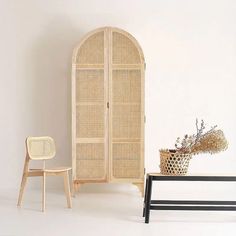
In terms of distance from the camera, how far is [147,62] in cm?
512

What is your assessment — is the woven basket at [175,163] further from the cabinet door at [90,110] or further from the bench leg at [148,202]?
the cabinet door at [90,110]

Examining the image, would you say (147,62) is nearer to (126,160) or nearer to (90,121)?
(90,121)

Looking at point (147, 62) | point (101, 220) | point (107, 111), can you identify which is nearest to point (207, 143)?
point (101, 220)

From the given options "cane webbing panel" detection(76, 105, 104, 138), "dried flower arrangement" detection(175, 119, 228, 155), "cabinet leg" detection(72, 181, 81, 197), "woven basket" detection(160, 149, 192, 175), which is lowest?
"cabinet leg" detection(72, 181, 81, 197)

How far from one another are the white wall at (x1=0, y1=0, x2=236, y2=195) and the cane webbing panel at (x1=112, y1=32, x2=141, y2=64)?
0.42 meters

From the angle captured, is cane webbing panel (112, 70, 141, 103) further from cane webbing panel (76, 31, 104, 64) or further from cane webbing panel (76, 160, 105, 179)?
cane webbing panel (76, 160, 105, 179)

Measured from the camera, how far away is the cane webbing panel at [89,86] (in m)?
4.73

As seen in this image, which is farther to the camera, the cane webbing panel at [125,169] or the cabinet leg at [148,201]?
the cane webbing panel at [125,169]

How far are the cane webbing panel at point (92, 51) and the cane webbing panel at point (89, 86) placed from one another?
0.12 m

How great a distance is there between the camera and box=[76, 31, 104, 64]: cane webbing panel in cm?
471

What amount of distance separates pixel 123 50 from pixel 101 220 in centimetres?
197

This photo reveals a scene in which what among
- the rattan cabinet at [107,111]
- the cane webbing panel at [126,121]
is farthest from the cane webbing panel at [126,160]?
the cane webbing panel at [126,121]

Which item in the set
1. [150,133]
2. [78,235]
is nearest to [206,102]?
[150,133]

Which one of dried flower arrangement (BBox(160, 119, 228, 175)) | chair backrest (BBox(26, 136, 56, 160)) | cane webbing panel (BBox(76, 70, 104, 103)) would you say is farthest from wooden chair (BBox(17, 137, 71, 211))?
dried flower arrangement (BBox(160, 119, 228, 175))
